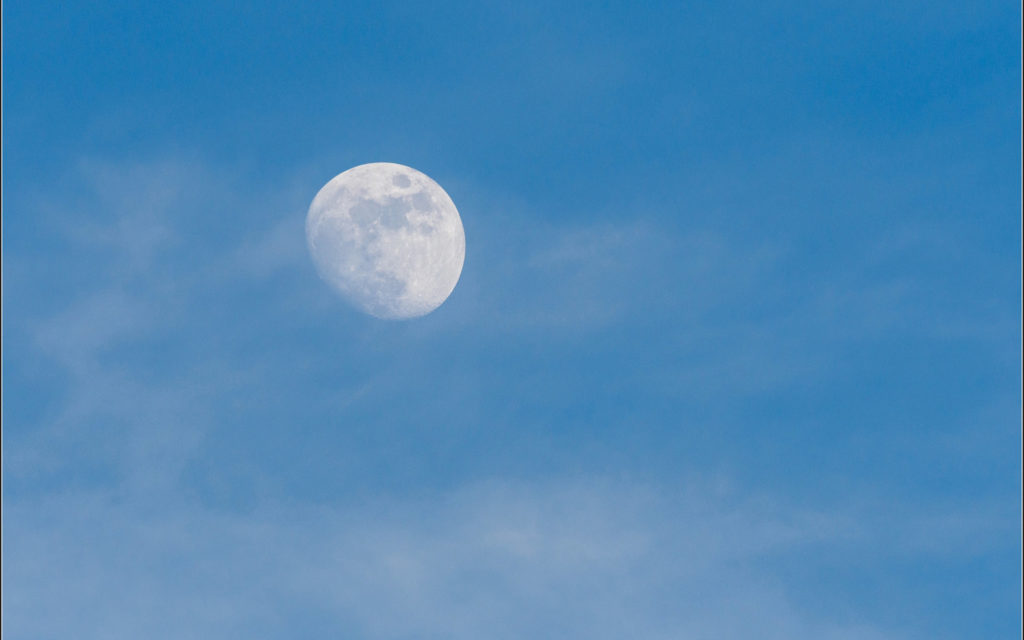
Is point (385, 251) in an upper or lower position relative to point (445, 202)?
lower

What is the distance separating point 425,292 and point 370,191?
32.7 ft

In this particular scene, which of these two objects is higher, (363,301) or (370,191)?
(370,191)

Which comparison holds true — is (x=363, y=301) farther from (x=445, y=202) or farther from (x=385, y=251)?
(x=445, y=202)

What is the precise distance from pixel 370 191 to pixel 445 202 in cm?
743

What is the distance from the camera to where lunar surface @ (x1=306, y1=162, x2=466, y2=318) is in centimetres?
9769

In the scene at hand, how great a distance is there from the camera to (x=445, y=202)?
103m

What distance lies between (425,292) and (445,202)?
26.5 feet

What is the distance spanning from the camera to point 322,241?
326ft

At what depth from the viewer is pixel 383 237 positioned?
320ft

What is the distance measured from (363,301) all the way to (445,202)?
11.4 meters

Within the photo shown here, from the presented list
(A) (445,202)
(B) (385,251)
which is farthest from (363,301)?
(A) (445,202)

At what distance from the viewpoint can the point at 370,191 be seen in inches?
3890

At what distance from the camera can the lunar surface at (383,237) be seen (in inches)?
3846

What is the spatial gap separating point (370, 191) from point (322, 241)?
19.2 ft
